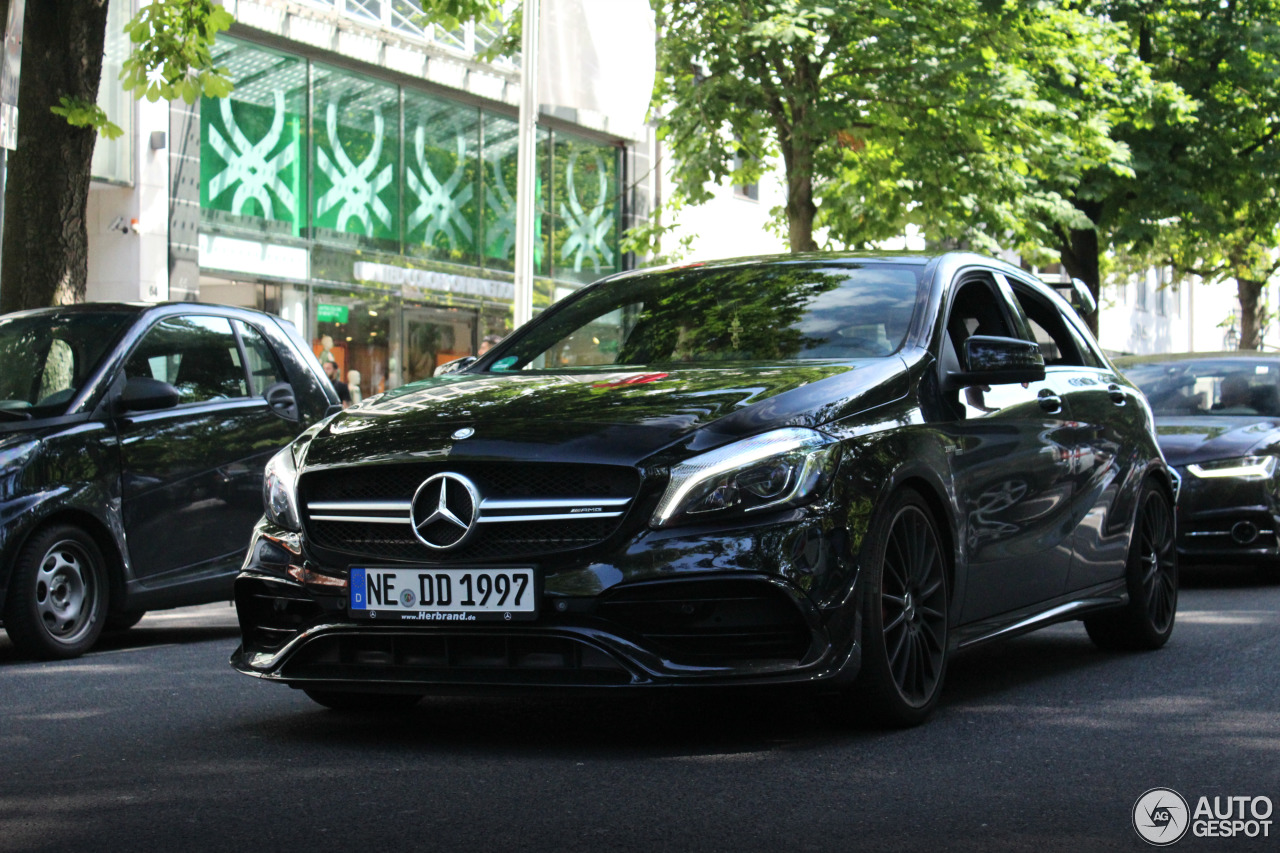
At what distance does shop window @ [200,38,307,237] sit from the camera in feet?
71.8

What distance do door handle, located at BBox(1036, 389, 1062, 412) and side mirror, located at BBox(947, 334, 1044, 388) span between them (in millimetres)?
594

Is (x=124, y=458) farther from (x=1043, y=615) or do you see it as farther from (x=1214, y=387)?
(x=1214, y=387)

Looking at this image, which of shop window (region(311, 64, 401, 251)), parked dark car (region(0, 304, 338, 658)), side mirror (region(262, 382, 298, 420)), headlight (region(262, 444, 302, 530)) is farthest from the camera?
shop window (region(311, 64, 401, 251))

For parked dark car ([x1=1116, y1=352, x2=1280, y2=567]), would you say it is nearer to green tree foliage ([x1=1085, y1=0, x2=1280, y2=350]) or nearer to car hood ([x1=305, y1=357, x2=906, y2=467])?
car hood ([x1=305, y1=357, x2=906, y2=467])

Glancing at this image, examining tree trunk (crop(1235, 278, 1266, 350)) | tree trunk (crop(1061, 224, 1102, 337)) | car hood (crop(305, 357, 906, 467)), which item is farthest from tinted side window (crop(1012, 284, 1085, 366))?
tree trunk (crop(1235, 278, 1266, 350))

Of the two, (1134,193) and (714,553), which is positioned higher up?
(1134,193)

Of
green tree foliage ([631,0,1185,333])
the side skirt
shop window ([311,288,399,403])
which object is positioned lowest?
the side skirt

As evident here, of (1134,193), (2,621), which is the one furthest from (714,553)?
(1134,193)

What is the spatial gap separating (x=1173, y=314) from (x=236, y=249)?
51072 millimetres

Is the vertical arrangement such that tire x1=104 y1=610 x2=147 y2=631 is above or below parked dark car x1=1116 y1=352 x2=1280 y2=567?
below

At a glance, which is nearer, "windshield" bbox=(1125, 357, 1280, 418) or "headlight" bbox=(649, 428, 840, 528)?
"headlight" bbox=(649, 428, 840, 528)

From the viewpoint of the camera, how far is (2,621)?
7742mm

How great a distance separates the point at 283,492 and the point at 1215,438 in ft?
26.4

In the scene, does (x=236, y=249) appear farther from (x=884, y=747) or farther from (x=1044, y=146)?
(x=884, y=747)
